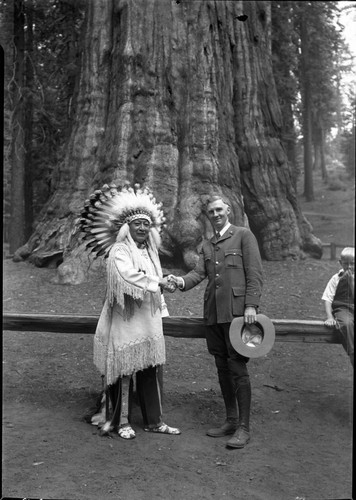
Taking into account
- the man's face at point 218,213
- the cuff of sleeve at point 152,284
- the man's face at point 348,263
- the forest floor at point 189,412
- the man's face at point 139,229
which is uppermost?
the man's face at point 218,213

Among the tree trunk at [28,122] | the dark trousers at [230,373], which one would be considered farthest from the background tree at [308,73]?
the tree trunk at [28,122]

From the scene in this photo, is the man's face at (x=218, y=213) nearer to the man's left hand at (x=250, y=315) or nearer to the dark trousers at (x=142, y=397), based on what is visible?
the man's left hand at (x=250, y=315)

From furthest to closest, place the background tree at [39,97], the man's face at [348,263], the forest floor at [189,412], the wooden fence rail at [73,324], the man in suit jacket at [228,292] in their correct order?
1. the background tree at [39,97]
2. the wooden fence rail at [73,324]
3. the man in suit jacket at [228,292]
4. the man's face at [348,263]
5. the forest floor at [189,412]

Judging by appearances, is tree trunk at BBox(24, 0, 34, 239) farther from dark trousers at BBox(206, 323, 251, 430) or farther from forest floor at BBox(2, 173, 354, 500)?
dark trousers at BBox(206, 323, 251, 430)

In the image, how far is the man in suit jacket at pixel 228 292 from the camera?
4.13 m

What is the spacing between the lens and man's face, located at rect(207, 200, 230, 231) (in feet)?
14.0

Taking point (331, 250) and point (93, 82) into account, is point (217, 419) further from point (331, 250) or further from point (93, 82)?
point (93, 82)

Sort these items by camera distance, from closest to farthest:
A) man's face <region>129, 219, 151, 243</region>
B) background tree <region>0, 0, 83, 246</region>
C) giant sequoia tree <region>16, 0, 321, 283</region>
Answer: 1. man's face <region>129, 219, 151, 243</region>
2. giant sequoia tree <region>16, 0, 321, 283</region>
3. background tree <region>0, 0, 83, 246</region>

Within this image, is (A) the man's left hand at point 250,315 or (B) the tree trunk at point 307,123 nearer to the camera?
(A) the man's left hand at point 250,315

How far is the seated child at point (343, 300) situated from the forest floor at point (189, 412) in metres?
0.10

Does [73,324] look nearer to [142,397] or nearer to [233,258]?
[142,397]

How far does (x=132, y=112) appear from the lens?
4.88 metres

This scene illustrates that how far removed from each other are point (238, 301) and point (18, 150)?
2434mm

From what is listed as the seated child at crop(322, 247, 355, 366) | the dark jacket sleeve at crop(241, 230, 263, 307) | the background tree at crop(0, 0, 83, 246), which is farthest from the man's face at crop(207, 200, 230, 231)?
the background tree at crop(0, 0, 83, 246)
